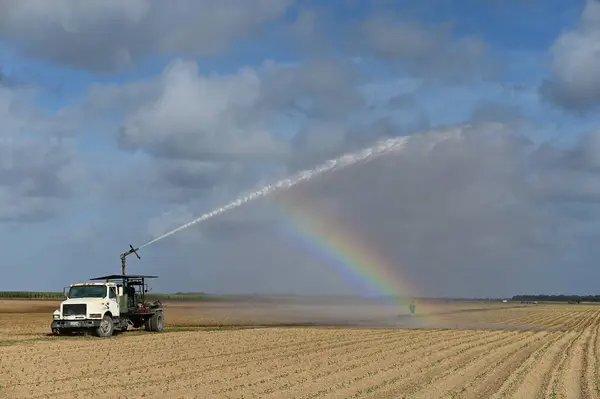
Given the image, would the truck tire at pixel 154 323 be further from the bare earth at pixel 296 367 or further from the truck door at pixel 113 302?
the bare earth at pixel 296 367

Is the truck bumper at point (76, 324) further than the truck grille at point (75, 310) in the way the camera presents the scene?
No

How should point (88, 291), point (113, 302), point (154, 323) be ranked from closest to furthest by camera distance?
1. point (88, 291)
2. point (113, 302)
3. point (154, 323)

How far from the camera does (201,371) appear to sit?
2381 cm

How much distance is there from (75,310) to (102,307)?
1.36 metres

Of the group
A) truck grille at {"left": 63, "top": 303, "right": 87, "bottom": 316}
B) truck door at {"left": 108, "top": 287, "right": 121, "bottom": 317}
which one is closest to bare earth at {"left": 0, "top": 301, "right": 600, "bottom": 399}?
truck grille at {"left": 63, "top": 303, "right": 87, "bottom": 316}

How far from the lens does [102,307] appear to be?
3969 cm

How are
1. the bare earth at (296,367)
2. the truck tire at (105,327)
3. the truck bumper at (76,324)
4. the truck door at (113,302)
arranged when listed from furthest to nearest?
the truck door at (113,302), the truck tire at (105,327), the truck bumper at (76,324), the bare earth at (296,367)

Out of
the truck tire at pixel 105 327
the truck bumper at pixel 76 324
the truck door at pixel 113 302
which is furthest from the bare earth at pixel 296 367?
the truck door at pixel 113 302

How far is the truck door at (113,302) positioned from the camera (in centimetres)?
4034

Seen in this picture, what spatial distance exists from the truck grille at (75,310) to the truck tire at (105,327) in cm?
109

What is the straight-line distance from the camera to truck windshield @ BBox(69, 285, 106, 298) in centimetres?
4012

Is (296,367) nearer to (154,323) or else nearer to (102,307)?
(102,307)

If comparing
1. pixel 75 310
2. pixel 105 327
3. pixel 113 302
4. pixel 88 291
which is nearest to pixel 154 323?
pixel 113 302

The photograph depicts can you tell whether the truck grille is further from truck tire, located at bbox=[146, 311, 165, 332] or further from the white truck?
truck tire, located at bbox=[146, 311, 165, 332]
